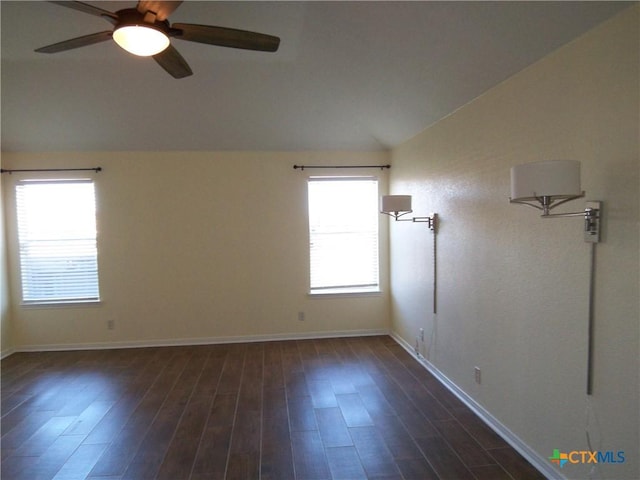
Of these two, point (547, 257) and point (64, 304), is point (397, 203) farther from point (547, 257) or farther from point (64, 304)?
point (64, 304)

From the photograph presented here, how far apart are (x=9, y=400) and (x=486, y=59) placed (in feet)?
16.0

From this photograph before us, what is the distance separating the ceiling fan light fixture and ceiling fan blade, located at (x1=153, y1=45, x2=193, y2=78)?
0.15 metres

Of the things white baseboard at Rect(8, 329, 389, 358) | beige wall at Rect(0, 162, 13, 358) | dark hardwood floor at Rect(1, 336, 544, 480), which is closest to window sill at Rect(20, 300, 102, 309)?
beige wall at Rect(0, 162, 13, 358)

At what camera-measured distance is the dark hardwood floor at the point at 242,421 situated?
91.8 inches

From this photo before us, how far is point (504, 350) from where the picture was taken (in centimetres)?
260

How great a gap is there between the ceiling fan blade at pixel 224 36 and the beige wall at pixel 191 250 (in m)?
2.76

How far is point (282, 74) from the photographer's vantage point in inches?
137

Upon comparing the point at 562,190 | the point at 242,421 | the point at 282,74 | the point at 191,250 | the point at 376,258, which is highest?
the point at 282,74

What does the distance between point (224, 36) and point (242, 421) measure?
8.86 feet

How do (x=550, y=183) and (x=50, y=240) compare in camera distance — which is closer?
(x=550, y=183)

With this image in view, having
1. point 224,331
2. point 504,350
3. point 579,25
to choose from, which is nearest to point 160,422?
point 224,331

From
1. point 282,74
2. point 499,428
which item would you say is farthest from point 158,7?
point 499,428

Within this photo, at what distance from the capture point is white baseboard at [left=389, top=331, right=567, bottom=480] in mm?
2215

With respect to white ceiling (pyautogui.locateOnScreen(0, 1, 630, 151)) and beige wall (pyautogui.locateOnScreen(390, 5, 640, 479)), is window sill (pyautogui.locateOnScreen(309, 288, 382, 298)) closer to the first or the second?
beige wall (pyautogui.locateOnScreen(390, 5, 640, 479))
